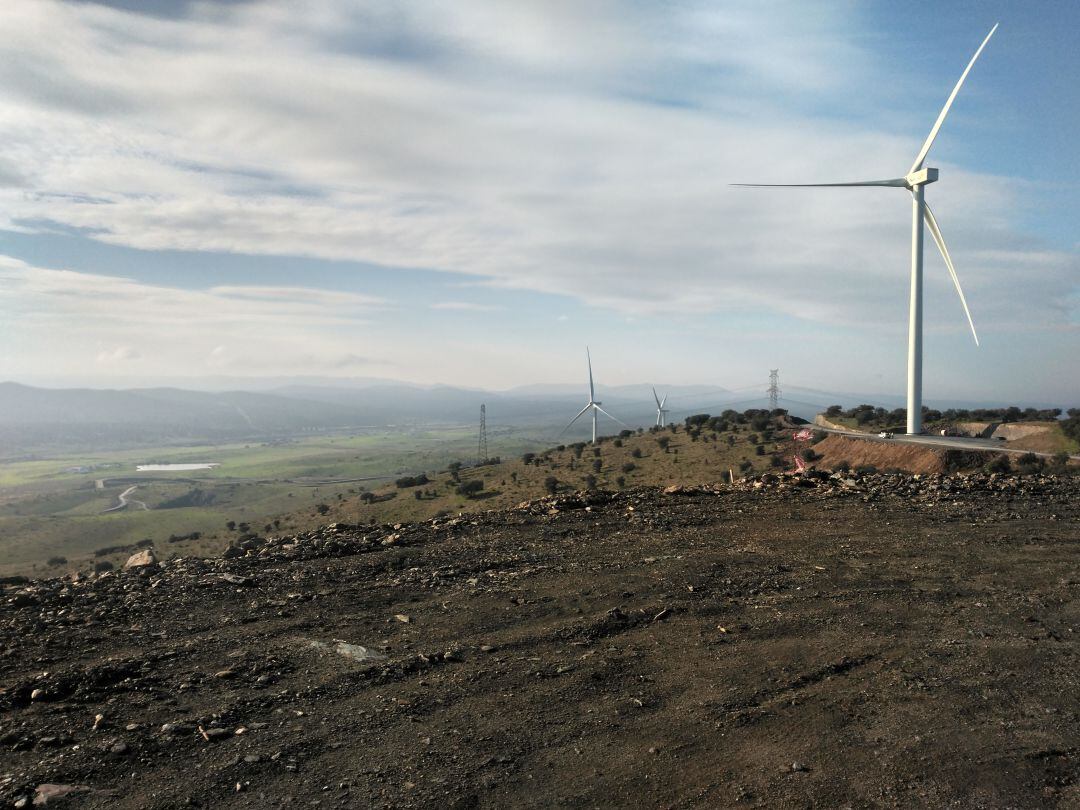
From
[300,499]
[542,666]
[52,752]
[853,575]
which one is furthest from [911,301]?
[300,499]

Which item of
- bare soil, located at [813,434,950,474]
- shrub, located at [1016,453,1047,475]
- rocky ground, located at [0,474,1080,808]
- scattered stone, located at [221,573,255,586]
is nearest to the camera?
rocky ground, located at [0,474,1080,808]

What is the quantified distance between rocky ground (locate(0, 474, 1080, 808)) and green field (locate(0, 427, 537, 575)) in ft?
102

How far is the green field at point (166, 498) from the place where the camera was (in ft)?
207

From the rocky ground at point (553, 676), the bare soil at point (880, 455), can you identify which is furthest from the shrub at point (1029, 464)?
the rocky ground at point (553, 676)

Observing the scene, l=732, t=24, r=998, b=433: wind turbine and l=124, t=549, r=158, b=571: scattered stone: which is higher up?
l=732, t=24, r=998, b=433: wind turbine

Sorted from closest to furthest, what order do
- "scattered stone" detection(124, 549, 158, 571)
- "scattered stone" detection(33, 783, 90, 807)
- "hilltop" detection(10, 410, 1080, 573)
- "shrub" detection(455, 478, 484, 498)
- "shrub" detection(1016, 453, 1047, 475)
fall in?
"scattered stone" detection(33, 783, 90, 807) → "scattered stone" detection(124, 549, 158, 571) → "shrub" detection(1016, 453, 1047, 475) → "hilltop" detection(10, 410, 1080, 573) → "shrub" detection(455, 478, 484, 498)

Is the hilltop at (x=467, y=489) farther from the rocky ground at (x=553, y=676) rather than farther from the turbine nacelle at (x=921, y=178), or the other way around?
the turbine nacelle at (x=921, y=178)

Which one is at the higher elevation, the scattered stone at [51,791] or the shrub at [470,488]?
the scattered stone at [51,791]

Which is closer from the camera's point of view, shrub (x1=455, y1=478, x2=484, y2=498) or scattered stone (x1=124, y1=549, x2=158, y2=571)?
scattered stone (x1=124, y1=549, x2=158, y2=571)

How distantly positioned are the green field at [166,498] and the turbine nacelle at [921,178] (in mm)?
44533

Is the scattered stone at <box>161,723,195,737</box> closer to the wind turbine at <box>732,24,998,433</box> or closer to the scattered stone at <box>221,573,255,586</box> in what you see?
the scattered stone at <box>221,573,255,586</box>

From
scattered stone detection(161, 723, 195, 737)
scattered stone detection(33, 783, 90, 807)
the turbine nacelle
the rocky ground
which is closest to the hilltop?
the rocky ground

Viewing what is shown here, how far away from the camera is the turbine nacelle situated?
37.3m

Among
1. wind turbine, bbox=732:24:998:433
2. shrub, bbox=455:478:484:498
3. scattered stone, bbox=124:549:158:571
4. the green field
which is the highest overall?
wind turbine, bbox=732:24:998:433
